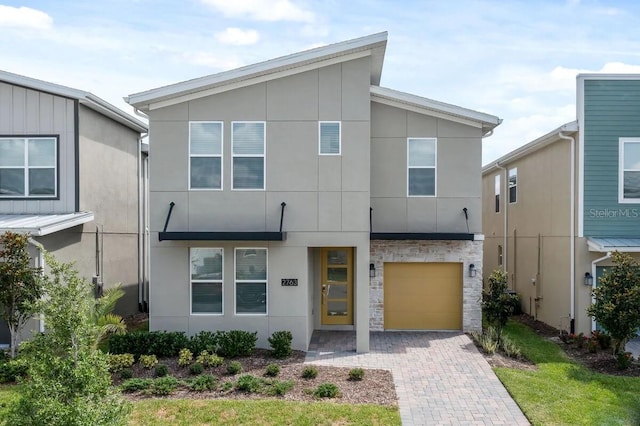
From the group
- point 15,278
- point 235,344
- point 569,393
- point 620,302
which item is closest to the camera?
point 569,393

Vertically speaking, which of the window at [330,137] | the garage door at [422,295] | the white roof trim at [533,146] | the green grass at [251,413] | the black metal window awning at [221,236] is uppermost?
the white roof trim at [533,146]

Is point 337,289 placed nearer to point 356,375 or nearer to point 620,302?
point 356,375

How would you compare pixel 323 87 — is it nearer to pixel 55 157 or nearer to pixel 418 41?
pixel 418 41

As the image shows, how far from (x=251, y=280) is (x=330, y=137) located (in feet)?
13.0

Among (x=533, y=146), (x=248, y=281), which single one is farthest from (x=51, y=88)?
(x=533, y=146)

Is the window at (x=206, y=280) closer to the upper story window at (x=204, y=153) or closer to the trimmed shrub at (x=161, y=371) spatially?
the upper story window at (x=204, y=153)

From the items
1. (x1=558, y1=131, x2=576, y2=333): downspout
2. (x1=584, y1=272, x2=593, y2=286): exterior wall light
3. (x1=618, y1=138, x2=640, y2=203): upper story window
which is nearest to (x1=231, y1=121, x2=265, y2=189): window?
(x1=558, y1=131, x2=576, y2=333): downspout

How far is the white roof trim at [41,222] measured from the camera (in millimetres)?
11367

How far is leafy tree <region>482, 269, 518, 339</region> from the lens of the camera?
494 inches

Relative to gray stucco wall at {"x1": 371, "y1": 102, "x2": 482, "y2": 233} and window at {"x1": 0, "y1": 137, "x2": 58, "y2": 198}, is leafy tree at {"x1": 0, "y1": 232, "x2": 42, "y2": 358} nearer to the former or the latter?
window at {"x1": 0, "y1": 137, "x2": 58, "y2": 198}

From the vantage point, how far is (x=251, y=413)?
26.3ft

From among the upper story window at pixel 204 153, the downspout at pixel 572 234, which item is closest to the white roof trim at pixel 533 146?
the downspout at pixel 572 234

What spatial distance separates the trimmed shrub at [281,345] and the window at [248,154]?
357cm

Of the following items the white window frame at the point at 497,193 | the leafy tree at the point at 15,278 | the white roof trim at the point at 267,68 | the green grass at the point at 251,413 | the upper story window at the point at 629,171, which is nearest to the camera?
the green grass at the point at 251,413
